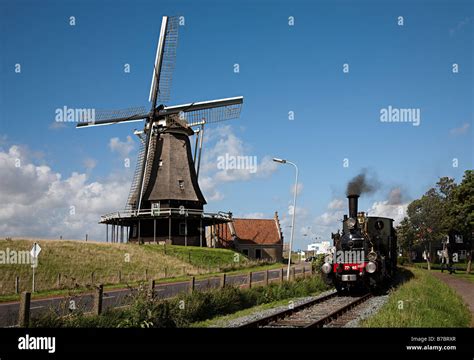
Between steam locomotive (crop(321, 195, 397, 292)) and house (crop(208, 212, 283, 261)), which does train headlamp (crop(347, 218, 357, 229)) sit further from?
house (crop(208, 212, 283, 261))

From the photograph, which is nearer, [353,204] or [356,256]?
[356,256]

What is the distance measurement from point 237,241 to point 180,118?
22647 millimetres

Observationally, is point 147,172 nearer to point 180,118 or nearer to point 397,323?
point 180,118

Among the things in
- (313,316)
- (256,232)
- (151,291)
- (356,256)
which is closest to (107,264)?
(356,256)

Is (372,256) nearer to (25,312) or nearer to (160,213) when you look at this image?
(25,312)

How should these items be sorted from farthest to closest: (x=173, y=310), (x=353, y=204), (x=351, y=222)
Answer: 1. (x=353, y=204)
2. (x=351, y=222)
3. (x=173, y=310)

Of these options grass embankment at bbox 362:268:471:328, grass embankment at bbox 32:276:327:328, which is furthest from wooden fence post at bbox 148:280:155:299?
grass embankment at bbox 362:268:471:328

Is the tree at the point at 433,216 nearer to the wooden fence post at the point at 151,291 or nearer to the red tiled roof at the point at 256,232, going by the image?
the red tiled roof at the point at 256,232

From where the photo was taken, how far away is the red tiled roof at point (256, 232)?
70062 mm

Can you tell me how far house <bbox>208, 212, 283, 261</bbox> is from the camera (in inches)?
2692

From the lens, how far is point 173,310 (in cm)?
1416

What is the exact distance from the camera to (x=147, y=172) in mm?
51875

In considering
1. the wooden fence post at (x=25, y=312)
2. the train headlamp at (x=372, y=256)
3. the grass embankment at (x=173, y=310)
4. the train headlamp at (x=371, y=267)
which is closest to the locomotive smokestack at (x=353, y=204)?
the train headlamp at (x=372, y=256)

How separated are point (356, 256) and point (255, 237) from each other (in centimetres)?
4994
